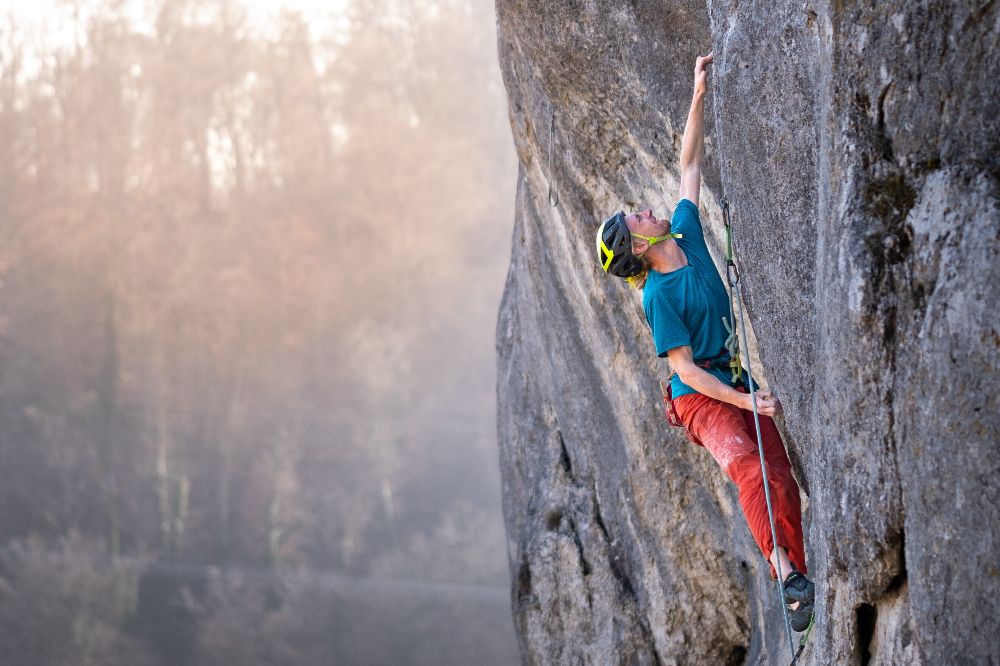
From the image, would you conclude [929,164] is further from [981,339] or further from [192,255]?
[192,255]

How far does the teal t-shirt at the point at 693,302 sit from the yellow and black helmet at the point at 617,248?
0.45 feet

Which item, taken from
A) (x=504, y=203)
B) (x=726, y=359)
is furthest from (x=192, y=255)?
(x=726, y=359)

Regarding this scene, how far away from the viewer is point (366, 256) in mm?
35375

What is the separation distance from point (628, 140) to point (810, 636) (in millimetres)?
3177

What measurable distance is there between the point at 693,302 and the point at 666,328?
228mm

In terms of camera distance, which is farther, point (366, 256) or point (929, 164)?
point (366, 256)

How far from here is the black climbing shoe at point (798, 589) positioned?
13.8 feet

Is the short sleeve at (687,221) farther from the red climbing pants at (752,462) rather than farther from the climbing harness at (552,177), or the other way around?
the climbing harness at (552,177)

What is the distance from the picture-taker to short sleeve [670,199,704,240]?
4.63m

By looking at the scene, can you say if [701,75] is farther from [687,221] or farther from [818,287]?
[818,287]

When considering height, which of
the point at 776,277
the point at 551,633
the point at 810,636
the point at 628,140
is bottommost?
the point at 551,633

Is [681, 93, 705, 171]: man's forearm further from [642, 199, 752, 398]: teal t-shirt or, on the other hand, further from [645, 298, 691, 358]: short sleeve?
[645, 298, 691, 358]: short sleeve

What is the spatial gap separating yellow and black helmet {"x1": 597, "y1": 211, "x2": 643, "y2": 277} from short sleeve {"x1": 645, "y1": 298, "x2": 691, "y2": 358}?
8.1 inches

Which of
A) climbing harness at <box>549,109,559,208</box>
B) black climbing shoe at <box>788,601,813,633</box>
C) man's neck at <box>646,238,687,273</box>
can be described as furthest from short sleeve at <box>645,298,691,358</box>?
climbing harness at <box>549,109,559,208</box>
